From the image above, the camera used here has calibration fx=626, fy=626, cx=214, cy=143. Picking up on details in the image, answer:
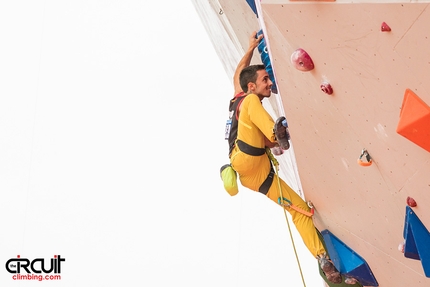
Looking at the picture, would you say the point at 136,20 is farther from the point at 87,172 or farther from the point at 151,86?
the point at 87,172

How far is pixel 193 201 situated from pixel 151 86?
144 centimetres

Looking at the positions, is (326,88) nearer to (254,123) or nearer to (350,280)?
(254,123)

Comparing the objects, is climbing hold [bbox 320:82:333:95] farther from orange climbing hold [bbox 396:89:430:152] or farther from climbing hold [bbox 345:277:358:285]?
climbing hold [bbox 345:277:358:285]

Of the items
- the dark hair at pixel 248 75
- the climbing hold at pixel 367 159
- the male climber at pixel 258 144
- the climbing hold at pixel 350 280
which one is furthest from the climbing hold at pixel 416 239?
the dark hair at pixel 248 75

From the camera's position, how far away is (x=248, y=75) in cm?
288

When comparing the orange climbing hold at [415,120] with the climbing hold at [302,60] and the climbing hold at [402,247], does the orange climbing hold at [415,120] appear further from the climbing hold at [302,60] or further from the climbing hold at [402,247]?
the climbing hold at [402,247]

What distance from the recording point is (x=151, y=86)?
729 centimetres

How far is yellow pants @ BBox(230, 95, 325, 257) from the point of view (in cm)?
265

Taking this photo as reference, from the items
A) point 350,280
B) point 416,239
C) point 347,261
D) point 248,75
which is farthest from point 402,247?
point 248,75

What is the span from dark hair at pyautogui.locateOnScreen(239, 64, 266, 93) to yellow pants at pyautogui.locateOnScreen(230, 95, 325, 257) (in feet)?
0.56

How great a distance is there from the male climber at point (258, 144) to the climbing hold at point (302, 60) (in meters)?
0.47

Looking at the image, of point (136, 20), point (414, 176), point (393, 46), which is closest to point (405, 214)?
point (414, 176)
